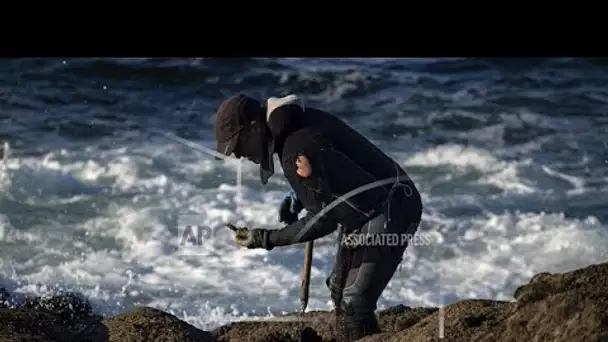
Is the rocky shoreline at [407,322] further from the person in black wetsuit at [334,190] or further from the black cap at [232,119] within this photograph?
the black cap at [232,119]

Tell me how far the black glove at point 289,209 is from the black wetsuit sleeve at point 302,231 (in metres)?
0.19

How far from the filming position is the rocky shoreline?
8.19 ft

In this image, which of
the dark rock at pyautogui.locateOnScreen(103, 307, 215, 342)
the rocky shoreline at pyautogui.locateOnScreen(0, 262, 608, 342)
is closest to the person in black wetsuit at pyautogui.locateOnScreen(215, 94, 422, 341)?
the rocky shoreline at pyautogui.locateOnScreen(0, 262, 608, 342)

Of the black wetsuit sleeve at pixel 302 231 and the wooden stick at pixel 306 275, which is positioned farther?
the wooden stick at pixel 306 275

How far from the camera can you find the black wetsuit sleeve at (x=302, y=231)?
2953mm

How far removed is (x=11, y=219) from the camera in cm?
366

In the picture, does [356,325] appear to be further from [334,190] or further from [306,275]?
[334,190]

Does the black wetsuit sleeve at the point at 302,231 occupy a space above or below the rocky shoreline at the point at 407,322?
above

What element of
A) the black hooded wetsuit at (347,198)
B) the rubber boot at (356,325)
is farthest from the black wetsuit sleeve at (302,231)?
the rubber boot at (356,325)

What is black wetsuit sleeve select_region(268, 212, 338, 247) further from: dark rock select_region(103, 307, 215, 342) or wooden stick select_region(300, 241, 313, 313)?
dark rock select_region(103, 307, 215, 342)

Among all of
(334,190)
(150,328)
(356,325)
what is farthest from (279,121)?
(150,328)
